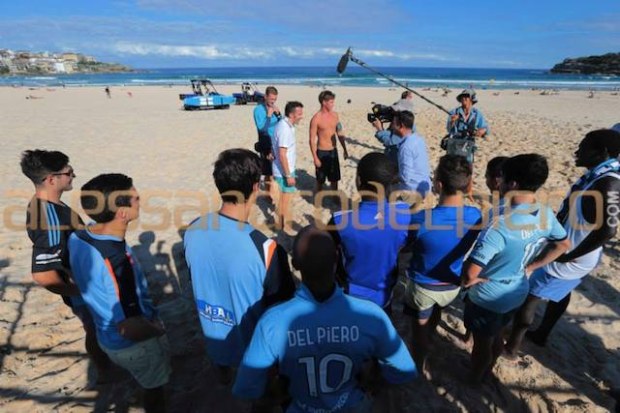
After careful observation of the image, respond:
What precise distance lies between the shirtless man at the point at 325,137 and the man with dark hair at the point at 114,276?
3.84 metres

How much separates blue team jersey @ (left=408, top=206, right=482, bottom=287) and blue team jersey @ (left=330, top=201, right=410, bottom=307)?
0.47 ft

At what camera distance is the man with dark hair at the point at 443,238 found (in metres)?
2.21

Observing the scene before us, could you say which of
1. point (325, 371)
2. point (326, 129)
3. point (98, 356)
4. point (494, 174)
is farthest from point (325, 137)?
point (325, 371)

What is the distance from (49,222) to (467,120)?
231 inches

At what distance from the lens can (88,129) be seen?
13.7 m

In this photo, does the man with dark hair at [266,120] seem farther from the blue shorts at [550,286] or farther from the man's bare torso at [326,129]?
the blue shorts at [550,286]

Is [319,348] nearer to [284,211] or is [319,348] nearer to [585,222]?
[585,222]

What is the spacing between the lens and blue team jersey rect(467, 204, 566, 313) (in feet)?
6.92

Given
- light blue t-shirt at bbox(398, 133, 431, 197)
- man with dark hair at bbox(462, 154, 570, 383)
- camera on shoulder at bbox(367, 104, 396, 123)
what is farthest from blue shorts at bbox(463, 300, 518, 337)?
camera on shoulder at bbox(367, 104, 396, 123)

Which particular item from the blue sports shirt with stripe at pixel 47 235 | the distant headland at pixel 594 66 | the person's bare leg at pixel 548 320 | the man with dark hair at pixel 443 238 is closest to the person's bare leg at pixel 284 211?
the man with dark hair at pixel 443 238

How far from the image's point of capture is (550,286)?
2.75m

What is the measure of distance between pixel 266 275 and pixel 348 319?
0.66 m

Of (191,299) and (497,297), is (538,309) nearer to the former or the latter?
(497,297)

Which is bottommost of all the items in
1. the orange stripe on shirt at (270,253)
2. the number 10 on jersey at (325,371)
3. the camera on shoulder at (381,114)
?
the number 10 on jersey at (325,371)
